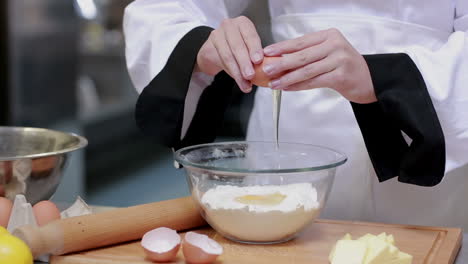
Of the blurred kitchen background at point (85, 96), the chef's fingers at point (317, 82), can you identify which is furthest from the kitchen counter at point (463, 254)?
the blurred kitchen background at point (85, 96)

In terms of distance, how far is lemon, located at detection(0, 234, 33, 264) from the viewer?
0.91 meters

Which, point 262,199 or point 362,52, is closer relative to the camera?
point 262,199

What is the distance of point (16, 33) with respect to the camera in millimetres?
3045

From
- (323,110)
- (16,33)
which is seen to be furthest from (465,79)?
(16,33)

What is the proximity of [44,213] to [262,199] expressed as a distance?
32 centimetres

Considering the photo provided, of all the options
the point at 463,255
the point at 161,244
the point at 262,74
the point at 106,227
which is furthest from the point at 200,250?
the point at 463,255

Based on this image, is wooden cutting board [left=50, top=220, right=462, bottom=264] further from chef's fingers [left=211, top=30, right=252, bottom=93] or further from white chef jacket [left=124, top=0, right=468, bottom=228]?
chef's fingers [left=211, top=30, right=252, bottom=93]

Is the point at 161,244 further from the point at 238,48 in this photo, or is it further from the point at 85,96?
the point at 85,96

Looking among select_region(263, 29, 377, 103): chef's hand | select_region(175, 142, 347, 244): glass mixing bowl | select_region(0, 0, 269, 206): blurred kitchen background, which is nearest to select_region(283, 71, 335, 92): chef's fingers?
select_region(263, 29, 377, 103): chef's hand

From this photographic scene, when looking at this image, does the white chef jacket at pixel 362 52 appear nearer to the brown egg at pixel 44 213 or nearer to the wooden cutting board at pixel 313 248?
the wooden cutting board at pixel 313 248

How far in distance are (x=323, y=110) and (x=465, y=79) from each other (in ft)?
0.81

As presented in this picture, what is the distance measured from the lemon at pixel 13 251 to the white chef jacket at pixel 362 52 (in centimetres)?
44

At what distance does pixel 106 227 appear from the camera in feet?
3.49

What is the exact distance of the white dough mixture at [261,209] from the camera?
3.49 feet
